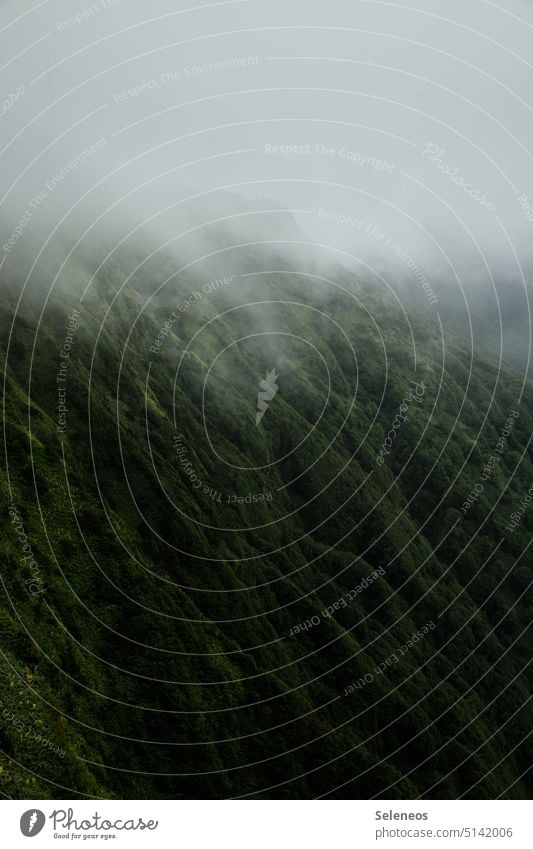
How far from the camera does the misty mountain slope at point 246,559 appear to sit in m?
51.3

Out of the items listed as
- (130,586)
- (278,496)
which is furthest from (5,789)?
(278,496)

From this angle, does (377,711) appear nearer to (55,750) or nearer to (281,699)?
(281,699)

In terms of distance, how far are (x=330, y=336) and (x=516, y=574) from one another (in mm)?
83648

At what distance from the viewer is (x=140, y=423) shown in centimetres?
8750

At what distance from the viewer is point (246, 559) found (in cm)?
9081

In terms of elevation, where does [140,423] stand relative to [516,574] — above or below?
below

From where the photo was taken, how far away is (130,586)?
62562 mm

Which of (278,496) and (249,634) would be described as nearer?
(249,634)

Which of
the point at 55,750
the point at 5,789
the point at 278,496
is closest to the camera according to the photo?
the point at 5,789

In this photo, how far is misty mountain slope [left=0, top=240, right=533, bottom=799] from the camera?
51.3m

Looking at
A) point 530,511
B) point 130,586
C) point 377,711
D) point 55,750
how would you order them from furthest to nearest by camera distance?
1. point 530,511
2. point 377,711
3. point 130,586
4. point 55,750
